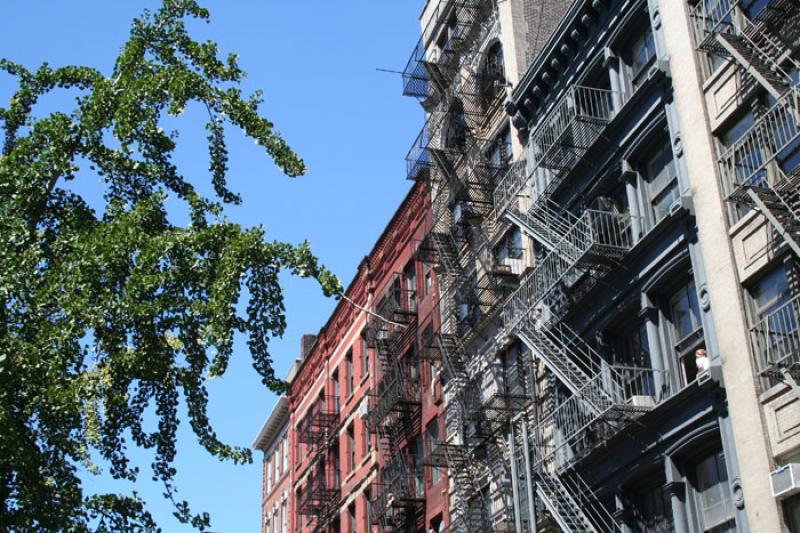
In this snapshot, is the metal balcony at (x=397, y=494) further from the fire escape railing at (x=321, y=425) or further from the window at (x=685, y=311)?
the window at (x=685, y=311)

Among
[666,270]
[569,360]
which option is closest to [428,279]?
[569,360]

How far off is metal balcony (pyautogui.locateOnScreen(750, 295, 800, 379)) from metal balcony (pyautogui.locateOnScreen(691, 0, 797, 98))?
12.3ft

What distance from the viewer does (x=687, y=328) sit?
22875mm

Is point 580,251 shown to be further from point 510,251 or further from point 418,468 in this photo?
point 418,468

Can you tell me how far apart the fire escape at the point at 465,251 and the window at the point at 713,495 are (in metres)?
7.75

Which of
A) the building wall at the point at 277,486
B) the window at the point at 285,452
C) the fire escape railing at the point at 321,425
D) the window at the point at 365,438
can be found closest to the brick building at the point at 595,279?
the window at the point at 365,438

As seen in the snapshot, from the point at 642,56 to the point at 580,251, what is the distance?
515 centimetres

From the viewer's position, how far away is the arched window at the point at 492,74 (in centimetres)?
3544

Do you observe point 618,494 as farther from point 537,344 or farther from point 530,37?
point 530,37

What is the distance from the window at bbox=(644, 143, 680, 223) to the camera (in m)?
24.1

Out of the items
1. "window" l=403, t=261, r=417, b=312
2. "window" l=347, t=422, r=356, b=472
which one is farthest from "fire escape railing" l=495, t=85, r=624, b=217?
"window" l=347, t=422, r=356, b=472

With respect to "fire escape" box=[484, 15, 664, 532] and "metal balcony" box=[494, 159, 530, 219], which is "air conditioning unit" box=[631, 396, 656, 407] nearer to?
"fire escape" box=[484, 15, 664, 532]

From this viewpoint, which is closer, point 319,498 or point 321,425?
point 319,498

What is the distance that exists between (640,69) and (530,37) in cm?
897
